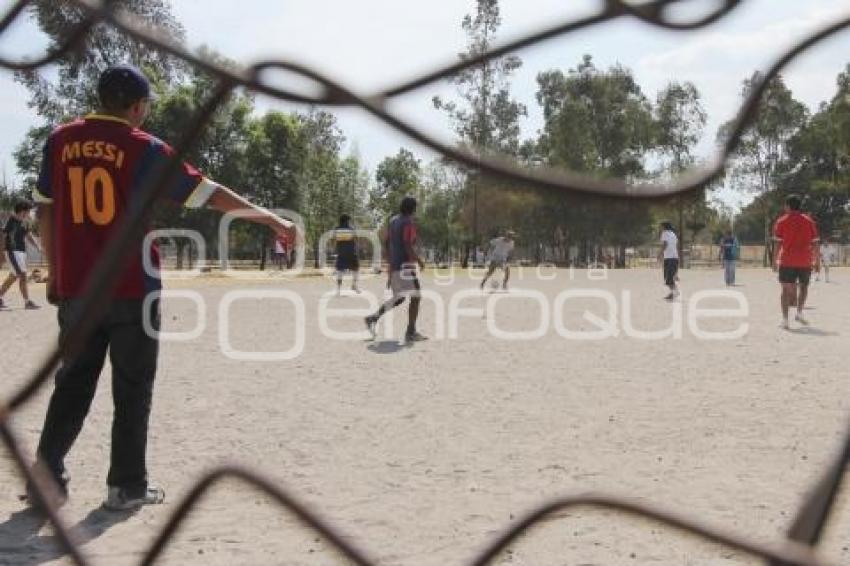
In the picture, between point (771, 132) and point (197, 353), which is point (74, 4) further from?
point (197, 353)

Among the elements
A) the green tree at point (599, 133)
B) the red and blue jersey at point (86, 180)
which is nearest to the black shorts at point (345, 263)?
the green tree at point (599, 133)

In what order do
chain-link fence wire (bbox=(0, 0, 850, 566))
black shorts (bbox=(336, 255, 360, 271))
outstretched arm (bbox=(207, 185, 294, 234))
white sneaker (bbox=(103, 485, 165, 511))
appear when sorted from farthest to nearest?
black shorts (bbox=(336, 255, 360, 271)) < white sneaker (bbox=(103, 485, 165, 511)) < outstretched arm (bbox=(207, 185, 294, 234)) < chain-link fence wire (bbox=(0, 0, 850, 566))

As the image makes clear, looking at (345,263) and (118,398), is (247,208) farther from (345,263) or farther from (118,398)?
(345,263)

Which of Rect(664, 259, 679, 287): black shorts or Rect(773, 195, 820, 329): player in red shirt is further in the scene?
Rect(664, 259, 679, 287): black shorts

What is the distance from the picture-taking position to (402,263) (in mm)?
9883

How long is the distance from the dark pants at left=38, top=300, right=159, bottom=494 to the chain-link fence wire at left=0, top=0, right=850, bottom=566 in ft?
7.58

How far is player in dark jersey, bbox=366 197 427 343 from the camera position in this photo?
972 cm

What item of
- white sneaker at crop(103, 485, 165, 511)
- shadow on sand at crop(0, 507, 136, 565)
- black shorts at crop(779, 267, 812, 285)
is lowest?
shadow on sand at crop(0, 507, 136, 565)

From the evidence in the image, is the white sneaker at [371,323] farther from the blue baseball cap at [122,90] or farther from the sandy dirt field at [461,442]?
the blue baseball cap at [122,90]

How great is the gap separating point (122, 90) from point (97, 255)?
59cm

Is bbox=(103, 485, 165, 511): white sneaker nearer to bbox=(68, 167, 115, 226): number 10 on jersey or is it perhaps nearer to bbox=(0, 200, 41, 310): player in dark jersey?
bbox=(68, 167, 115, 226): number 10 on jersey

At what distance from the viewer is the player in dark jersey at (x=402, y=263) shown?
9.72 metres

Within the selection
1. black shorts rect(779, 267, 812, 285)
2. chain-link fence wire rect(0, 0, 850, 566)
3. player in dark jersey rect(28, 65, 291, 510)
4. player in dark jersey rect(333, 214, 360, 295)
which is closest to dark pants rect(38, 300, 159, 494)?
player in dark jersey rect(28, 65, 291, 510)

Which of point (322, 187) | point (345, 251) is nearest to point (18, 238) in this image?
point (345, 251)
